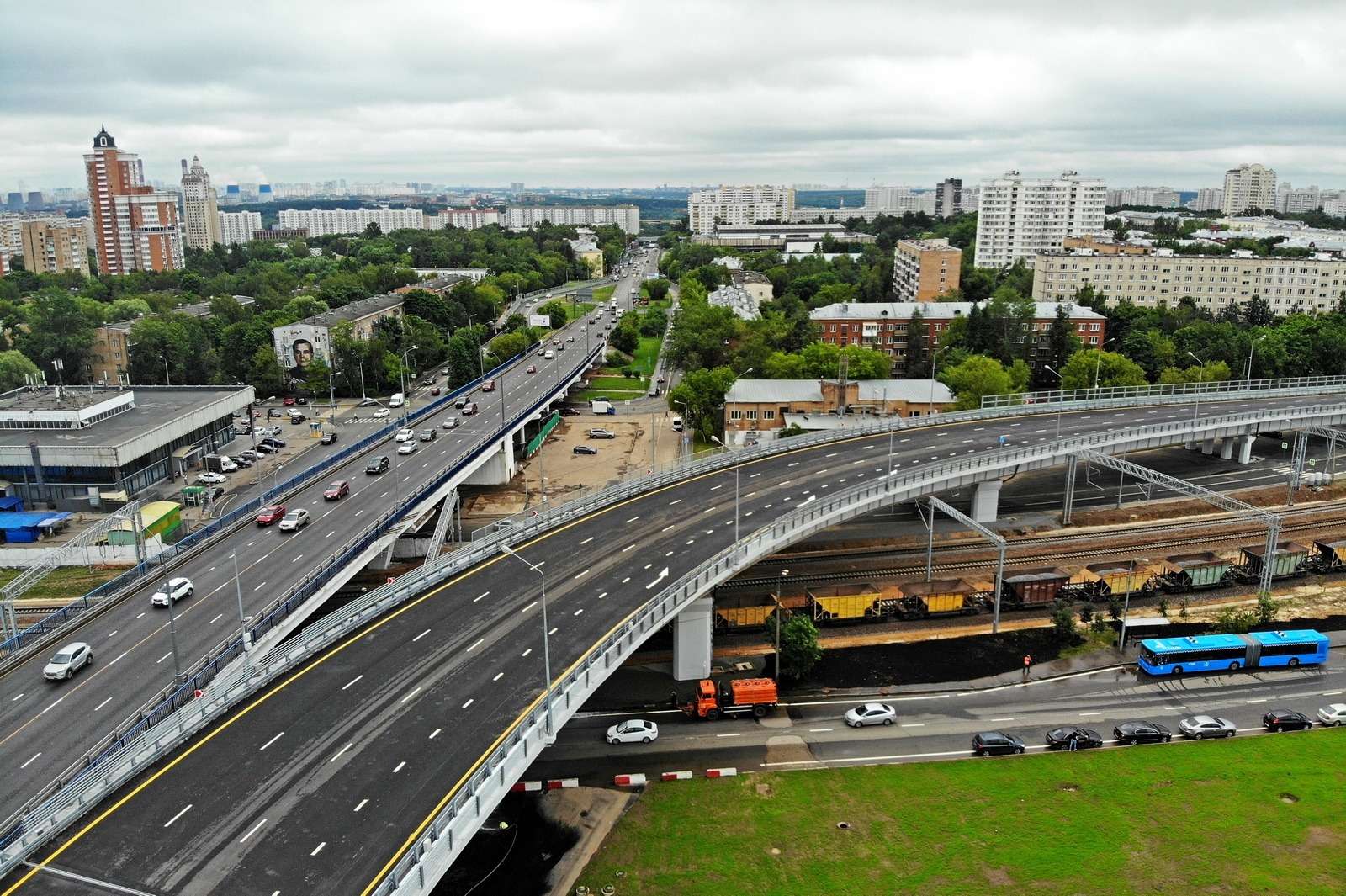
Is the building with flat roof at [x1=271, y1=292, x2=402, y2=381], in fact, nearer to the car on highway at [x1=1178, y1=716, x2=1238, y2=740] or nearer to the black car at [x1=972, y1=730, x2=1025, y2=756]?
the black car at [x1=972, y1=730, x2=1025, y2=756]

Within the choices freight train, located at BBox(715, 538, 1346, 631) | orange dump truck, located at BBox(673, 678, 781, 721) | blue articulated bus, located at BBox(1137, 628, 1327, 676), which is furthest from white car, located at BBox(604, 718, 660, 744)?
blue articulated bus, located at BBox(1137, 628, 1327, 676)

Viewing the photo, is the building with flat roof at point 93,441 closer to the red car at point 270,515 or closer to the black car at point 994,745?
the red car at point 270,515

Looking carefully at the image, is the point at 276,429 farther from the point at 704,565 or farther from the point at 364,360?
the point at 704,565

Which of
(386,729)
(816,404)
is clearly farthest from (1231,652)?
(816,404)

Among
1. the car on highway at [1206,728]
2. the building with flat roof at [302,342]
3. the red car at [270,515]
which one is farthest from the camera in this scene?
the building with flat roof at [302,342]

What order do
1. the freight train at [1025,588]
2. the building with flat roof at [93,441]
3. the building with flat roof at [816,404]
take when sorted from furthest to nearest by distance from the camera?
the building with flat roof at [816,404] → the building with flat roof at [93,441] → the freight train at [1025,588]

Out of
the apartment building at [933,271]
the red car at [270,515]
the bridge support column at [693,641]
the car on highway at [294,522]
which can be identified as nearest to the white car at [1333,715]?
the bridge support column at [693,641]
